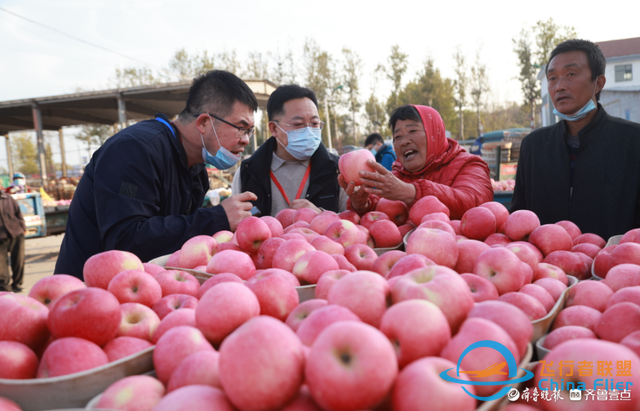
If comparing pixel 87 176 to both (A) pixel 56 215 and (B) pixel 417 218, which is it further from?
(A) pixel 56 215

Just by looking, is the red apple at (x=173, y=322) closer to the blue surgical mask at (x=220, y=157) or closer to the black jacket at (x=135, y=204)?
the black jacket at (x=135, y=204)

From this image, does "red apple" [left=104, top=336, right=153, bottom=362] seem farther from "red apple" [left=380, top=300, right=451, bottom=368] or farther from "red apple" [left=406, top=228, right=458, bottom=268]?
"red apple" [left=406, top=228, right=458, bottom=268]

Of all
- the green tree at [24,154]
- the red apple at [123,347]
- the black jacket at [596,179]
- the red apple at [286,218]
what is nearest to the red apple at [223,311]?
the red apple at [123,347]

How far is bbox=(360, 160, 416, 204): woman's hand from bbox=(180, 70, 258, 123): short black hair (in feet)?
3.89

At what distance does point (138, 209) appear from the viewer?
2.55 meters

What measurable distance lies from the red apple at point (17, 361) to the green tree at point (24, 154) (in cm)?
5690

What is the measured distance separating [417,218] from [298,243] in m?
1.00

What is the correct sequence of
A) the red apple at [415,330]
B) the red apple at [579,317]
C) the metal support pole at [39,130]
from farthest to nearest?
the metal support pole at [39,130] < the red apple at [579,317] < the red apple at [415,330]

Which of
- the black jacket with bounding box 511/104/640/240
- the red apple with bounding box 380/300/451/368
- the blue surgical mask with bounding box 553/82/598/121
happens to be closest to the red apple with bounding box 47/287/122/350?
the red apple with bounding box 380/300/451/368

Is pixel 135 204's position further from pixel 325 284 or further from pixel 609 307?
pixel 609 307

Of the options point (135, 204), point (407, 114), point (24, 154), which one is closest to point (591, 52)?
point (407, 114)

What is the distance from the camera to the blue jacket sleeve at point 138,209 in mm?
2484

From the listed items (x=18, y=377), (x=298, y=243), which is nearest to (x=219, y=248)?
(x=298, y=243)

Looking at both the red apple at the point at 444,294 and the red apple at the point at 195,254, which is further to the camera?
the red apple at the point at 195,254
